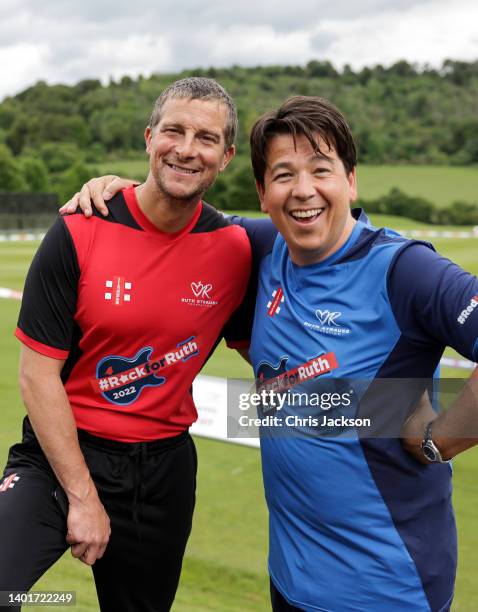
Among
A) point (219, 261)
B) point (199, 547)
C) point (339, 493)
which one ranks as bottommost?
point (199, 547)

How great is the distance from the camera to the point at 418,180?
63031 mm

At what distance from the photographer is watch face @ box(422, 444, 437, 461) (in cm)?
243

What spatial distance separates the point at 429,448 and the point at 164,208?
1386 millimetres

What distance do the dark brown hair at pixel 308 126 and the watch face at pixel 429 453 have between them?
1026 millimetres

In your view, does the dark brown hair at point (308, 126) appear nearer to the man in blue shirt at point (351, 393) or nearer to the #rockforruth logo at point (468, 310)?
the man in blue shirt at point (351, 393)

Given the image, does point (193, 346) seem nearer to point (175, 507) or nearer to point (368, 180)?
point (175, 507)

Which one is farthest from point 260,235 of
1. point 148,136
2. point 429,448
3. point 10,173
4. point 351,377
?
point 10,173

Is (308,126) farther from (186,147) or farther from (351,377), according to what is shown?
(351,377)

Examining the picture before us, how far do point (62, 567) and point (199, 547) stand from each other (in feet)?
2.71

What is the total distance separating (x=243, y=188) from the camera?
52562 mm

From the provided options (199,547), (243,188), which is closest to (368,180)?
(243,188)

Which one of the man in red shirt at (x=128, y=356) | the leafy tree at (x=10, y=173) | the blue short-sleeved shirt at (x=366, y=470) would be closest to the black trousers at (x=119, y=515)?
the man in red shirt at (x=128, y=356)

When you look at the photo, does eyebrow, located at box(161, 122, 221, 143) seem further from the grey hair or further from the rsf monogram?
the rsf monogram

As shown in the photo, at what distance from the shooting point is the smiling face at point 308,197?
2588 millimetres
